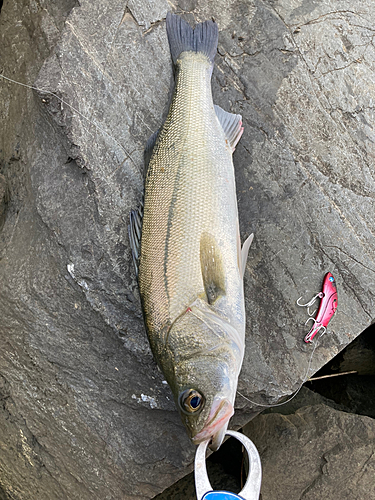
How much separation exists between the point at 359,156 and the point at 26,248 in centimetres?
278

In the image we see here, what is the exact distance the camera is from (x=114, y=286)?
3207 millimetres

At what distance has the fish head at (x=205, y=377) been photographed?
2.52m

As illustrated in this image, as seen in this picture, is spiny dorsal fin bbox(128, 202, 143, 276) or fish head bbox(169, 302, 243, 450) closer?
fish head bbox(169, 302, 243, 450)

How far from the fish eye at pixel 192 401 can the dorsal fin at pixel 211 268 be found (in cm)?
55

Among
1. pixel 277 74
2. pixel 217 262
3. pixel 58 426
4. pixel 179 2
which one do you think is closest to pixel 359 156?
pixel 277 74

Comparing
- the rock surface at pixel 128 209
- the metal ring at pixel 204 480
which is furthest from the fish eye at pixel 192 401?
the rock surface at pixel 128 209

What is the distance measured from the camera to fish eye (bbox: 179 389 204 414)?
252 centimetres

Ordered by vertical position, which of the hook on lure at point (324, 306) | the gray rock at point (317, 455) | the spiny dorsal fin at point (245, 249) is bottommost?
the gray rock at point (317, 455)

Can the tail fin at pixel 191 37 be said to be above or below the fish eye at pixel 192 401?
above

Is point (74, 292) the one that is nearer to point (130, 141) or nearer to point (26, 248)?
point (26, 248)

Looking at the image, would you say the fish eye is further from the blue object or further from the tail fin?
the tail fin

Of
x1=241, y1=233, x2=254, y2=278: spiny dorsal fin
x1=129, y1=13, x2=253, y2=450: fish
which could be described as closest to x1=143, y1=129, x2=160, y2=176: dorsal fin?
x1=129, y1=13, x2=253, y2=450: fish

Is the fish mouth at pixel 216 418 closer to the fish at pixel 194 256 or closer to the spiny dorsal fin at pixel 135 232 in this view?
the fish at pixel 194 256

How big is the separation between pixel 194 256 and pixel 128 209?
0.80 metres
